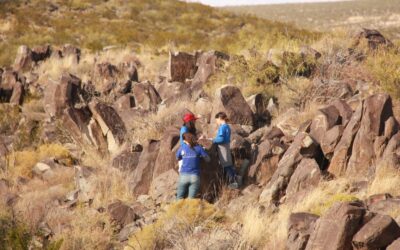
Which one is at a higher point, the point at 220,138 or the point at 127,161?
the point at 220,138

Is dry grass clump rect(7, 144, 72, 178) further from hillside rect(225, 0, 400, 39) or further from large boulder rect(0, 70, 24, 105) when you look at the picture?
hillside rect(225, 0, 400, 39)

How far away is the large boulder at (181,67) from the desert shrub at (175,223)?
891 cm

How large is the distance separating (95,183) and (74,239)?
271 cm

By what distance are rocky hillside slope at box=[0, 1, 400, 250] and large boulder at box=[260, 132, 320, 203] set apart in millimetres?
23

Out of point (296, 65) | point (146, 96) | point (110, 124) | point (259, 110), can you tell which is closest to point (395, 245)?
point (259, 110)

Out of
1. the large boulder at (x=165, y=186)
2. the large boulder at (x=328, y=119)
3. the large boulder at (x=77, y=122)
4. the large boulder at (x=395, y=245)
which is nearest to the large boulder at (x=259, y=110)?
the large boulder at (x=328, y=119)

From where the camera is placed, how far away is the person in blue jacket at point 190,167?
10656 millimetres

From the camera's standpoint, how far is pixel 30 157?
14.5 metres

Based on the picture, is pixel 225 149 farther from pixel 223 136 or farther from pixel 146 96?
pixel 146 96

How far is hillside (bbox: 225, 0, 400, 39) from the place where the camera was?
64.9m

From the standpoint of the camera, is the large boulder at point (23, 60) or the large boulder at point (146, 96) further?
the large boulder at point (23, 60)

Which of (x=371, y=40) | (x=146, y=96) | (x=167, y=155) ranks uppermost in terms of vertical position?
(x=371, y=40)

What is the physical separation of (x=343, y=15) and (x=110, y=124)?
218 ft

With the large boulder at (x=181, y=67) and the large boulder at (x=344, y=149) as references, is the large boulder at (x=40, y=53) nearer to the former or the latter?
the large boulder at (x=181, y=67)
